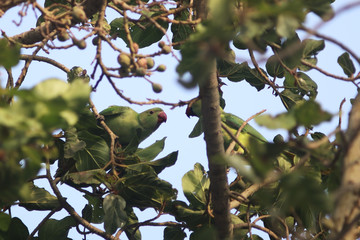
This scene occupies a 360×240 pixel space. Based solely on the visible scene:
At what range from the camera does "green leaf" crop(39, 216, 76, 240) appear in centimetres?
257

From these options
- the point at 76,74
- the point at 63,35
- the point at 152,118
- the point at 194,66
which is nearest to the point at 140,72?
the point at 63,35

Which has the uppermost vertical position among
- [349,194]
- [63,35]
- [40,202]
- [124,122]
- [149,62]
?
[124,122]

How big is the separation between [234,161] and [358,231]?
39.9 inches

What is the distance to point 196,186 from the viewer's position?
2.62 meters

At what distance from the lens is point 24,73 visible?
2527mm

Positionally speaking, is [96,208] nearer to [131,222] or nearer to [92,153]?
[131,222]

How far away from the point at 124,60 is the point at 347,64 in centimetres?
97

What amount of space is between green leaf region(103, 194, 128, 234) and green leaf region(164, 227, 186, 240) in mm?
348

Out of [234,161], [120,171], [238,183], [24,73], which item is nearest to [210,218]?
[238,183]

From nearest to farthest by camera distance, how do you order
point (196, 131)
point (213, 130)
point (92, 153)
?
point (213, 130), point (92, 153), point (196, 131)

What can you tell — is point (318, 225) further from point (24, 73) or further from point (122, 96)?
point (24, 73)

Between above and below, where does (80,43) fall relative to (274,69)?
below

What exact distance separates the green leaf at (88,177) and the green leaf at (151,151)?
303mm

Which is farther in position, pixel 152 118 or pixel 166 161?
pixel 152 118
